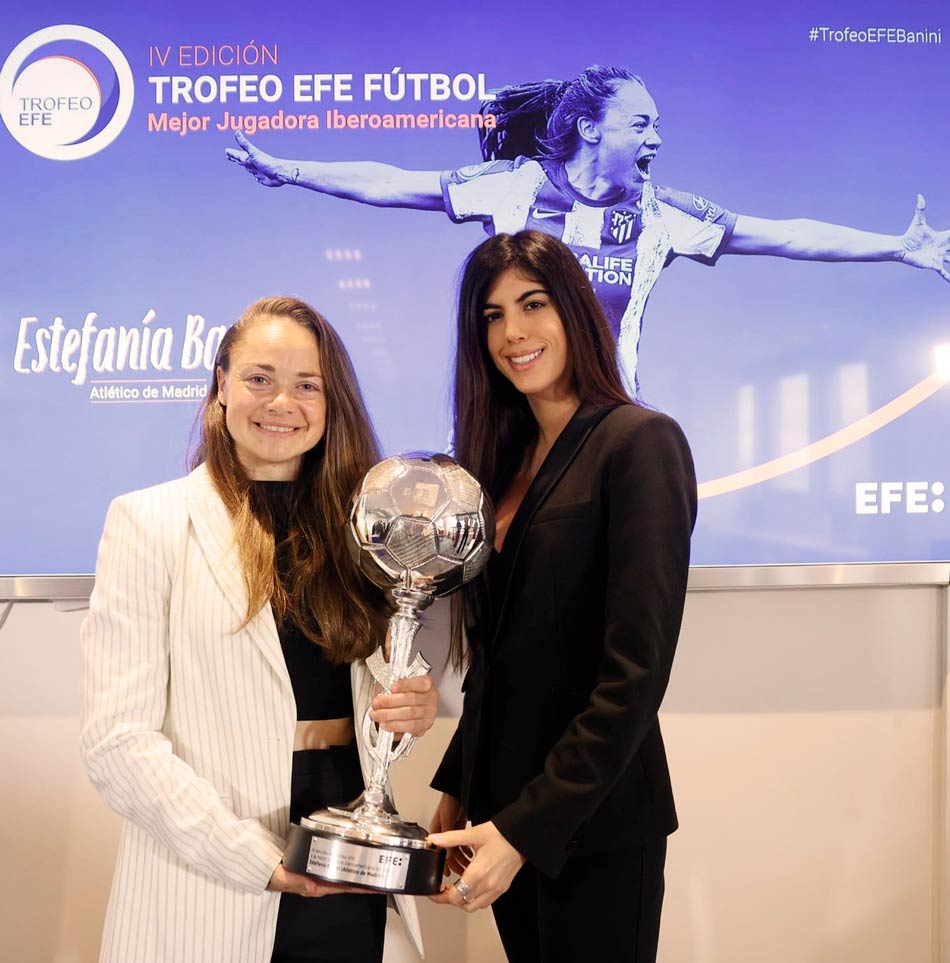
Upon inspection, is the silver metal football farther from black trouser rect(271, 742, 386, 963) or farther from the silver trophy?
black trouser rect(271, 742, 386, 963)

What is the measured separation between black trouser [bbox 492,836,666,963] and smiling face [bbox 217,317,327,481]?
0.93 m

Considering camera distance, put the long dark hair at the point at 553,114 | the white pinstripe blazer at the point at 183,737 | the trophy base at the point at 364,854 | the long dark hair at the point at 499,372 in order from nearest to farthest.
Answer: the trophy base at the point at 364,854
the white pinstripe blazer at the point at 183,737
the long dark hair at the point at 499,372
the long dark hair at the point at 553,114

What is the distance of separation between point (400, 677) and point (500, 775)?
11.5 inches

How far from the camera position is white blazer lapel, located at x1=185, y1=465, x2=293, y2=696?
5.84 ft

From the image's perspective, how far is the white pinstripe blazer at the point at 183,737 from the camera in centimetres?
170

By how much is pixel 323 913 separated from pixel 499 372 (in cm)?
112

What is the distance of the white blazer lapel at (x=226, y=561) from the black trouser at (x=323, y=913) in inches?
7.4

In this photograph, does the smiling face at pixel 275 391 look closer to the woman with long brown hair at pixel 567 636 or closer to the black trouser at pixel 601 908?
the woman with long brown hair at pixel 567 636

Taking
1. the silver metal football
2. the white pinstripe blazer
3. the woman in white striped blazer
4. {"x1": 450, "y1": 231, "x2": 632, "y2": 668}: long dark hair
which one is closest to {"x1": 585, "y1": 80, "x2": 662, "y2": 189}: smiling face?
{"x1": 450, "y1": 231, "x2": 632, "y2": 668}: long dark hair

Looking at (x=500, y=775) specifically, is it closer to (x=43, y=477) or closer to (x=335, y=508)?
(x=335, y=508)

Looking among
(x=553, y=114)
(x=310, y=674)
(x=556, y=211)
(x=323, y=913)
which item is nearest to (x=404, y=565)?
(x=310, y=674)

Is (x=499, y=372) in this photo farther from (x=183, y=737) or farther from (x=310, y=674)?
(x=183, y=737)

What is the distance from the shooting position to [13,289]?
103 inches

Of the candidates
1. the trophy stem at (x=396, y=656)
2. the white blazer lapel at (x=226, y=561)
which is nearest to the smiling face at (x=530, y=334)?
the trophy stem at (x=396, y=656)
